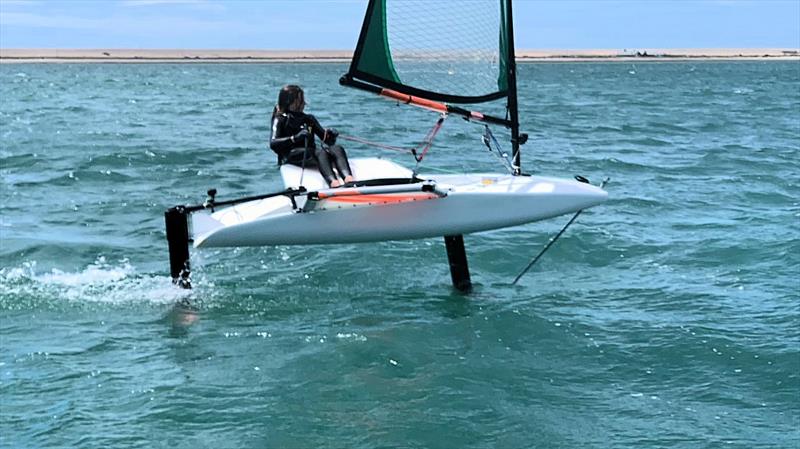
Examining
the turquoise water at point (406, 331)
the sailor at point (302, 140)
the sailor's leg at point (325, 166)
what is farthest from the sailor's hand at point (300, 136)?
the turquoise water at point (406, 331)

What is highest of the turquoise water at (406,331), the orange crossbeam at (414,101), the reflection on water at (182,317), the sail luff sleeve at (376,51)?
the sail luff sleeve at (376,51)

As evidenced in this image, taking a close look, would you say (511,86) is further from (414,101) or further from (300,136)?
(300,136)

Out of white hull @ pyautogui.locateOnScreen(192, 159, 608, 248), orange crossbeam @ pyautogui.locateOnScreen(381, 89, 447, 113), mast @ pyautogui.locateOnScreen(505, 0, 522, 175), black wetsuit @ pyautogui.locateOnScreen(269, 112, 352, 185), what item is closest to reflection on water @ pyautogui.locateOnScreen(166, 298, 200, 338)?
white hull @ pyautogui.locateOnScreen(192, 159, 608, 248)

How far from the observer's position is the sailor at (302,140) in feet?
32.8

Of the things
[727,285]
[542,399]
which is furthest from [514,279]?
[542,399]

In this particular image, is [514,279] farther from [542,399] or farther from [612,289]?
[542,399]

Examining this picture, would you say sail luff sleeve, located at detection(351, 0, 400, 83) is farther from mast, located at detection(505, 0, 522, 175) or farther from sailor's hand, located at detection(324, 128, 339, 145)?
mast, located at detection(505, 0, 522, 175)

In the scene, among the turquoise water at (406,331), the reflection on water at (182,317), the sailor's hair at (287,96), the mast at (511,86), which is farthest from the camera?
the sailor's hair at (287,96)

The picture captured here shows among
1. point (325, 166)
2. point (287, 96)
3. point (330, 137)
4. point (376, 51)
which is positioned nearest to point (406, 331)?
point (325, 166)

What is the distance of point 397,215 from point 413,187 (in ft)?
0.97

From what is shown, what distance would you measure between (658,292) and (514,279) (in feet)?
5.28

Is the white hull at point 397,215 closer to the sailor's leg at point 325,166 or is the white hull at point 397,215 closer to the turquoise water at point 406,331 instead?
the sailor's leg at point 325,166

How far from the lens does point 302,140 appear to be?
33.8ft

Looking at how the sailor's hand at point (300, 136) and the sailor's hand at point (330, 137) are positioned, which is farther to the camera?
the sailor's hand at point (300, 136)
